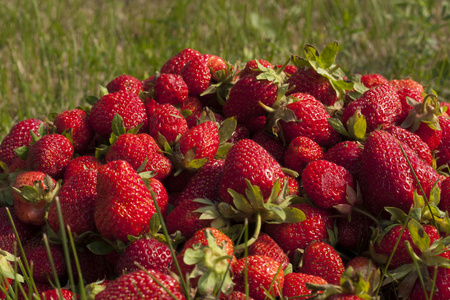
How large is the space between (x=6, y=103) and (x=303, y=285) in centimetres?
272

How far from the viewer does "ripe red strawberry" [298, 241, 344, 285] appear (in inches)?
61.4

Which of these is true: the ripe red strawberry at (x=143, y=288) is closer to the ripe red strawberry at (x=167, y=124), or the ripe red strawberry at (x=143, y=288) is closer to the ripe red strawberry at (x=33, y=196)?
the ripe red strawberry at (x=33, y=196)

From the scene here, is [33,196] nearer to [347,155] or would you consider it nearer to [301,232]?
[301,232]

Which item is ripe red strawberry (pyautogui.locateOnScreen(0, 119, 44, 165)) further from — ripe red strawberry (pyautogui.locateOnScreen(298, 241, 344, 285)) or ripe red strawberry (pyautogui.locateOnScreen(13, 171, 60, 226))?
ripe red strawberry (pyautogui.locateOnScreen(298, 241, 344, 285))

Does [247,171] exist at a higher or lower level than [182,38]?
higher

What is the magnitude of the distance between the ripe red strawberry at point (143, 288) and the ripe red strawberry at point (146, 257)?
0.18 meters

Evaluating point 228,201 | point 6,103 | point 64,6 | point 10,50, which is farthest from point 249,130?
point 64,6

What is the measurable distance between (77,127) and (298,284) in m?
1.04

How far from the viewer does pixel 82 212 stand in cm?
164

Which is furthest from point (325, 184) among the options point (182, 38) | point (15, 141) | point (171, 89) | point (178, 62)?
point (182, 38)

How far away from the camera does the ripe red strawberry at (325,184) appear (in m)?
1.66

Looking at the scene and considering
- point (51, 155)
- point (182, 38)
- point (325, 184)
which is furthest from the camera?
point (182, 38)

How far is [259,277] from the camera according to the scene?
4.67 ft

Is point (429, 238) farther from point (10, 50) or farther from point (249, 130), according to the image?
point (10, 50)
